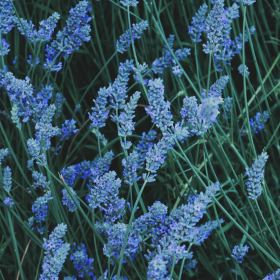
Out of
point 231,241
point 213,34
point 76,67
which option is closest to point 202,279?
point 231,241

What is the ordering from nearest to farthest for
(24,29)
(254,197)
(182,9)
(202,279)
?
(254,197) < (24,29) < (202,279) < (182,9)

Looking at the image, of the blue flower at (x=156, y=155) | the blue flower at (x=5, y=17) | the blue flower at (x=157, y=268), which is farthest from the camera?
the blue flower at (x=5, y=17)

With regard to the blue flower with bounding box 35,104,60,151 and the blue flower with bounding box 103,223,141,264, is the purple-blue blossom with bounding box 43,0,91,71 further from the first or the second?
the blue flower with bounding box 103,223,141,264

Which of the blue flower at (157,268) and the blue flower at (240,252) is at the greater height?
the blue flower at (157,268)

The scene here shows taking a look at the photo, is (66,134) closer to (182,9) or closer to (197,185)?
(197,185)

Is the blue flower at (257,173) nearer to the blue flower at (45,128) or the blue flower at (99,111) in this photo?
the blue flower at (99,111)

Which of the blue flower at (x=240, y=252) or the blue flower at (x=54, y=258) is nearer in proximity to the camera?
the blue flower at (x=54, y=258)

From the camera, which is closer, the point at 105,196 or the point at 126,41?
the point at 105,196

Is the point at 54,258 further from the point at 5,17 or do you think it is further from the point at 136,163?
the point at 5,17

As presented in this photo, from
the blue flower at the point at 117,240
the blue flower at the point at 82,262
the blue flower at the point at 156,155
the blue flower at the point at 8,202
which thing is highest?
the blue flower at the point at 156,155

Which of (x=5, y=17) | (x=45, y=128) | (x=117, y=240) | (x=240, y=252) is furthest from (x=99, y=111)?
(x=240, y=252)

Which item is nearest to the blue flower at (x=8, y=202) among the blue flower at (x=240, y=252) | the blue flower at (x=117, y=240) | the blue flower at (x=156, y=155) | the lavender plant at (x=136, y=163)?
the lavender plant at (x=136, y=163)
